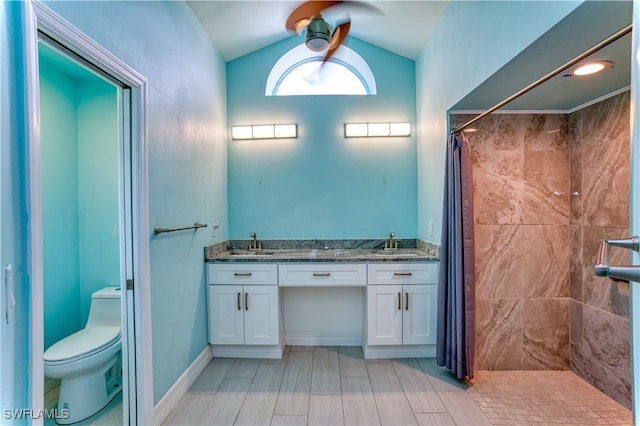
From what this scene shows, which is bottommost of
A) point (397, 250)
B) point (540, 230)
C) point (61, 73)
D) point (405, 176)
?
point (397, 250)

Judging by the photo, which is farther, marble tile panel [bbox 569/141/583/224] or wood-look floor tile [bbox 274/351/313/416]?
marble tile panel [bbox 569/141/583/224]

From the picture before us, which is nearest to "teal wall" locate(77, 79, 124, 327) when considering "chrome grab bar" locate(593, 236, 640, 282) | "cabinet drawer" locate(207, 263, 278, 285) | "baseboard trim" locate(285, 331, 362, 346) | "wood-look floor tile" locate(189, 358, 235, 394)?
"cabinet drawer" locate(207, 263, 278, 285)

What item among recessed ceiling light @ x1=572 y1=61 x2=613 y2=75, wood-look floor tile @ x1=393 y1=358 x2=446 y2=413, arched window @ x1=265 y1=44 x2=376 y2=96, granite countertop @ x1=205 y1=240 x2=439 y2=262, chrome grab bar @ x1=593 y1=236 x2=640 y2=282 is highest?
arched window @ x1=265 y1=44 x2=376 y2=96

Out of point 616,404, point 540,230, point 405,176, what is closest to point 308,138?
point 405,176

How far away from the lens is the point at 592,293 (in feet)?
6.68

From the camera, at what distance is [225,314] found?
2.44 meters

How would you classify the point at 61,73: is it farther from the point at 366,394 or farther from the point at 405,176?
the point at 366,394

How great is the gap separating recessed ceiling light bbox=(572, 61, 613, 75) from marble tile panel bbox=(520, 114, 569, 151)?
63 centimetres

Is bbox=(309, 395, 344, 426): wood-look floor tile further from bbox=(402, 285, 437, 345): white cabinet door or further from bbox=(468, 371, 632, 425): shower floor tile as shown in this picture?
bbox=(468, 371, 632, 425): shower floor tile

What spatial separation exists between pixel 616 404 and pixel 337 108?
3109 millimetres

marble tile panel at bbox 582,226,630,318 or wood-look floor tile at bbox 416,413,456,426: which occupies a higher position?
marble tile panel at bbox 582,226,630,318

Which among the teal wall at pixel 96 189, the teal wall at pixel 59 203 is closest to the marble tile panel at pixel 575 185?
the teal wall at pixel 96 189

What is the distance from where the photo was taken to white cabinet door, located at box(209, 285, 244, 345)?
2.44 metres

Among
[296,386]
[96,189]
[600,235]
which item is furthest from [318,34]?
[296,386]
